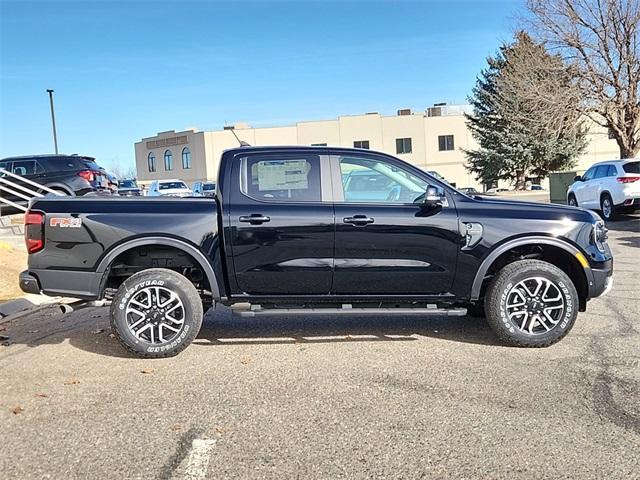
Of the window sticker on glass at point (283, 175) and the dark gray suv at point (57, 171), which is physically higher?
the dark gray suv at point (57, 171)

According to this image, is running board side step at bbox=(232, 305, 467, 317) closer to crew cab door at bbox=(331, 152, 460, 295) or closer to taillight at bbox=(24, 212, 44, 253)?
crew cab door at bbox=(331, 152, 460, 295)

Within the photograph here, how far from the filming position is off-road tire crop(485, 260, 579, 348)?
531 centimetres

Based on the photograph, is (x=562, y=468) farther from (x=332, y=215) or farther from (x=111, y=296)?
(x=111, y=296)

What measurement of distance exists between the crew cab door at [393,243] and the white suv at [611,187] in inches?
453

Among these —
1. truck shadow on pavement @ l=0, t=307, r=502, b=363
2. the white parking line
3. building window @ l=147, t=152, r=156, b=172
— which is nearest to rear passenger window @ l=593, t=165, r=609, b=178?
truck shadow on pavement @ l=0, t=307, r=502, b=363

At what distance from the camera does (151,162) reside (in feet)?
247

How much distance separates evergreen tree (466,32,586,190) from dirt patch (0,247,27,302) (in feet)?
72.8

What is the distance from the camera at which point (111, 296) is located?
18.5 feet

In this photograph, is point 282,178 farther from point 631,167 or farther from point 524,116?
point 524,116

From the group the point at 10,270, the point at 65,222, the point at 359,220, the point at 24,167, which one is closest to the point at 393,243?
the point at 359,220

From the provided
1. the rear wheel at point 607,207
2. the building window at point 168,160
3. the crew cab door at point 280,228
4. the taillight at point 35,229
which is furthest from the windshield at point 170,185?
the building window at point 168,160

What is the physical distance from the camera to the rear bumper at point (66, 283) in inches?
207

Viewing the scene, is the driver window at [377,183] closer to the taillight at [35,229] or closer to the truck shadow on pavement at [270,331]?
the truck shadow on pavement at [270,331]

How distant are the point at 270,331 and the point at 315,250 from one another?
4.43 ft
